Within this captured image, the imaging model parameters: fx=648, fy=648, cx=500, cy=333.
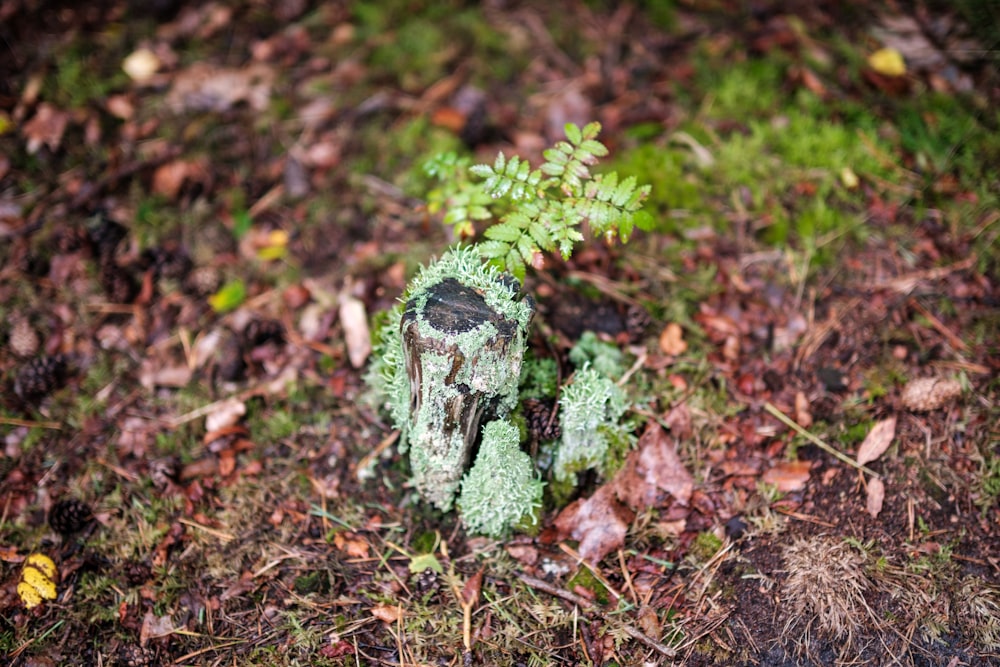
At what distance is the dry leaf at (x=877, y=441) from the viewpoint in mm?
2916

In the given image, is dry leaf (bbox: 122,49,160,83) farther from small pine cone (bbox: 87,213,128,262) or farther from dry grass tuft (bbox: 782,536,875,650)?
dry grass tuft (bbox: 782,536,875,650)

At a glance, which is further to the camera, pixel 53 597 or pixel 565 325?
pixel 565 325

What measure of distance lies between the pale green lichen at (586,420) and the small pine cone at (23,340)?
294 centimetres

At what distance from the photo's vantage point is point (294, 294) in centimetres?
372

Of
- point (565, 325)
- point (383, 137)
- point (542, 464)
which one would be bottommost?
point (542, 464)

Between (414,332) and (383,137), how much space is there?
8.20 ft

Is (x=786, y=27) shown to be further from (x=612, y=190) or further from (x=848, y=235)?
(x=612, y=190)

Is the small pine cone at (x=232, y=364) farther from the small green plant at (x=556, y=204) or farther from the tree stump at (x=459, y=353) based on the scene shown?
the small green plant at (x=556, y=204)

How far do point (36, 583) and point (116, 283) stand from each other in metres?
1.66

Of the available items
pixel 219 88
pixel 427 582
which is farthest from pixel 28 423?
pixel 219 88

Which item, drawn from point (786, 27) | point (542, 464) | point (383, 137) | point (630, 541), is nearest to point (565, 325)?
point (542, 464)

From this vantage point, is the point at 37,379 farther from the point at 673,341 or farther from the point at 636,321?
the point at 673,341

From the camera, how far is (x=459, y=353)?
230 cm

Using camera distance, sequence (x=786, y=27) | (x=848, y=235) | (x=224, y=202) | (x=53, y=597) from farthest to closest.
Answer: (x=786, y=27) < (x=224, y=202) < (x=848, y=235) < (x=53, y=597)
